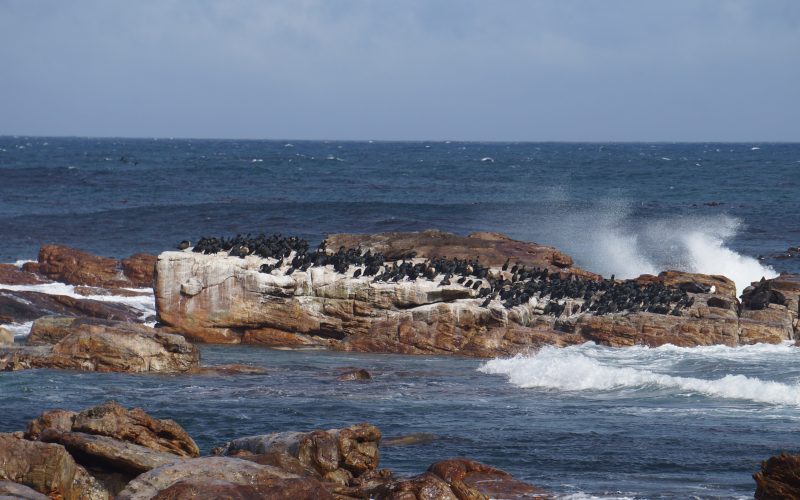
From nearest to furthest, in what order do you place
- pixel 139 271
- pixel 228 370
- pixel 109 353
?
pixel 109 353 → pixel 228 370 → pixel 139 271

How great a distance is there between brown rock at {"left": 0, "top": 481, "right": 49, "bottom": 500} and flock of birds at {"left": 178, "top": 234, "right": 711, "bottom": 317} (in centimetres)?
1571

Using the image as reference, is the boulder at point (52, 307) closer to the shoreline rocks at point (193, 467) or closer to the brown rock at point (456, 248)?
the brown rock at point (456, 248)

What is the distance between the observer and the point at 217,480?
36.5 feet

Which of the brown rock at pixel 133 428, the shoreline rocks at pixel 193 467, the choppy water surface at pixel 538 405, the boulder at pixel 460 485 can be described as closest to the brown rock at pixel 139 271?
the choppy water surface at pixel 538 405

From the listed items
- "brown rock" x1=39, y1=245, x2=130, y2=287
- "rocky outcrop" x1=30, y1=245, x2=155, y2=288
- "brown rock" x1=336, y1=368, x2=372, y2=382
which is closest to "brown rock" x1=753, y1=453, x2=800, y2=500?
"brown rock" x1=336, y1=368, x2=372, y2=382

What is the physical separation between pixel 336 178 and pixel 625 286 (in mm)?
64399

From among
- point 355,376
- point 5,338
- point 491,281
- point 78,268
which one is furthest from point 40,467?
point 78,268

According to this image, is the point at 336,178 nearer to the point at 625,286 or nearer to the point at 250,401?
the point at 625,286

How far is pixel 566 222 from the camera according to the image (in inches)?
2159

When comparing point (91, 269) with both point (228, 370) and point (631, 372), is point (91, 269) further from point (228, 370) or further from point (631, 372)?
point (631, 372)

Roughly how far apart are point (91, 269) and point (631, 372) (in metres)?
20.6

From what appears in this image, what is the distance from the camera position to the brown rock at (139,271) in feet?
118

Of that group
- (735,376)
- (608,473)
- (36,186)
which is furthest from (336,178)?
(608,473)

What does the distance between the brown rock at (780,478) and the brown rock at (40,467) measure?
7.61 meters
